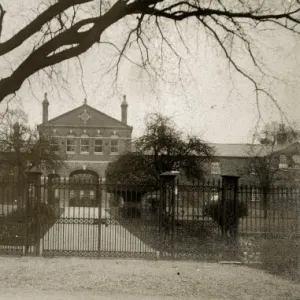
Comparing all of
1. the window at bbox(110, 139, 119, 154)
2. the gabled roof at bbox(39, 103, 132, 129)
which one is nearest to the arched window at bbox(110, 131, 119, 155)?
the window at bbox(110, 139, 119, 154)

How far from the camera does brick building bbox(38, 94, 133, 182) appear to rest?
46281 mm

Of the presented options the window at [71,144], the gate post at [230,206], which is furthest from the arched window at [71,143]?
the gate post at [230,206]

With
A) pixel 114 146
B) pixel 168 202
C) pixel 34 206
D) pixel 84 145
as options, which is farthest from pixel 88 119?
pixel 168 202

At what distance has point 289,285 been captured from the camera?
8422mm

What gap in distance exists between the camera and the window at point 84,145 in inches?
1831

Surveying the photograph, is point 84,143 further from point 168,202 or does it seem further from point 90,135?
point 168,202

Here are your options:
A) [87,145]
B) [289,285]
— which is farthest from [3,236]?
[87,145]

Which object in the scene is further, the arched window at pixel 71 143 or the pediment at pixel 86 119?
the arched window at pixel 71 143

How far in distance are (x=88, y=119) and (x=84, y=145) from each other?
2656 millimetres

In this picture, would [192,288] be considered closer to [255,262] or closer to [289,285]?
[289,285]

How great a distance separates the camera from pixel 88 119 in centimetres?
4672

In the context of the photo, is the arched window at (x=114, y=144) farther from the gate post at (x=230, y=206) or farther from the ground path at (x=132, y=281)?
the ground path at (x=132, y=281)

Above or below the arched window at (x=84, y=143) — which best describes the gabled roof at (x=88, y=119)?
above

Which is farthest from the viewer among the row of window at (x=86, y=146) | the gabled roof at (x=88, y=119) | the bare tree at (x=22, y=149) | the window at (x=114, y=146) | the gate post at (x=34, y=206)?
the window at (x=114, y=146)
